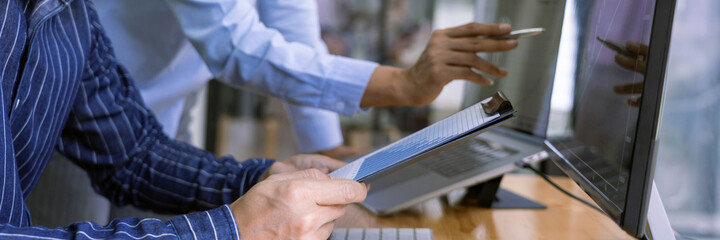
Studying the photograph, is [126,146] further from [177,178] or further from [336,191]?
[336,191]

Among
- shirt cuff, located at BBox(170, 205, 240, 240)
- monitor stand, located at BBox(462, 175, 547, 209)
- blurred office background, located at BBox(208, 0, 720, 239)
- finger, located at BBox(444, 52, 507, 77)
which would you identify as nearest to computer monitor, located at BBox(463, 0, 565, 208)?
monitor stand, located at BBox(462, 175, 547, 209)

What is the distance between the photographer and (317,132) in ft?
5.13

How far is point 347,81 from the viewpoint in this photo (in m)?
1.20

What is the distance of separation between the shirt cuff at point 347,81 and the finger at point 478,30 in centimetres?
17

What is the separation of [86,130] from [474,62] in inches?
23.9

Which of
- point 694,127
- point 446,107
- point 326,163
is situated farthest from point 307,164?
point 694,127

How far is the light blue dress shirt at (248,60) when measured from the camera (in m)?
1.18

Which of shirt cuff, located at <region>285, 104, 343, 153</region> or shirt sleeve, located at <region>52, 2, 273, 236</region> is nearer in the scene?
shirt sleeve, located at <region>52, 2, 273, 236</region>

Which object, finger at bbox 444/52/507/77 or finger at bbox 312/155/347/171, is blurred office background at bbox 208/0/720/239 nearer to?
finger at bbox 444/52/507/77

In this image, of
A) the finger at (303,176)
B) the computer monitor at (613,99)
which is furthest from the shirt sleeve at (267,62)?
the finger at (303,176)

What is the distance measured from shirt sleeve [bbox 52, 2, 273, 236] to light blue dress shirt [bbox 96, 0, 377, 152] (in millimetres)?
162

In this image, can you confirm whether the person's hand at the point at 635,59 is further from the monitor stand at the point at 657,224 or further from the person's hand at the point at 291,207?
the person's hand at the point at 291,207

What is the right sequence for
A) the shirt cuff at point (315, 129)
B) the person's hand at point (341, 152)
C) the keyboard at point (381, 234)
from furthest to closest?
the shirt cuff at point (315, 129)
the person's hand at point (341, 152)
the keyboard at point (381, 234)

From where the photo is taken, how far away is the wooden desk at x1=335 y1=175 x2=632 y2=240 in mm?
918
